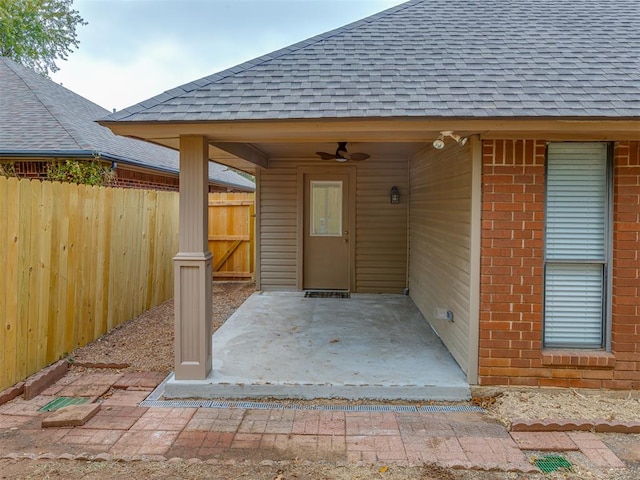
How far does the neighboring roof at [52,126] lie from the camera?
722 centimetres

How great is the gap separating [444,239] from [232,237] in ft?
18.4

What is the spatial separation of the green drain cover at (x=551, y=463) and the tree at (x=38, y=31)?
74.1 feet

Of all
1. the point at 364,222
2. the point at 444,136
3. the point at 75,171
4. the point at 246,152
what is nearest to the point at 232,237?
the point at 364,222

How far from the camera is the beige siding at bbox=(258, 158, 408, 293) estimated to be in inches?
306

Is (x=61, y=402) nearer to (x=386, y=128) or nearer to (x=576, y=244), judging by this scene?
(x=386, y=128)

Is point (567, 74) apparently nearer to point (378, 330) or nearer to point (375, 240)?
point (378, 330)

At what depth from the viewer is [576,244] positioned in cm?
388

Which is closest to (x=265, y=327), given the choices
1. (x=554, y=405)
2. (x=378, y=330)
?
(x=378, y=330)

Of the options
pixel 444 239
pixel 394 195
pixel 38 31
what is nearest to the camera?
pixel 444 239

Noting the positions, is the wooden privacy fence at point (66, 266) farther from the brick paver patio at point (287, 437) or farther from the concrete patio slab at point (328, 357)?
the concrete patio slab at point (328, 357)

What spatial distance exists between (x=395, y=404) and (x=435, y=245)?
2357 mm

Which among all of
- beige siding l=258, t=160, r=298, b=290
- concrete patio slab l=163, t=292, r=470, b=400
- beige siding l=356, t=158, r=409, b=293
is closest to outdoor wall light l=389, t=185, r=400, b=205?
beige siding l=356, t=158, r=409, b=293

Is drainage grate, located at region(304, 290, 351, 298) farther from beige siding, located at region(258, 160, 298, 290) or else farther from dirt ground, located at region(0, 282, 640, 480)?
dirt ground, located at region(0, 282, 640, 480)

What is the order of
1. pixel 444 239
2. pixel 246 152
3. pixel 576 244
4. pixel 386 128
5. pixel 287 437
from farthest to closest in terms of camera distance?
pixel 246 152 < pixel 444 239 < pixel 576 244 < pixel 386 128 < pixel 287 437
